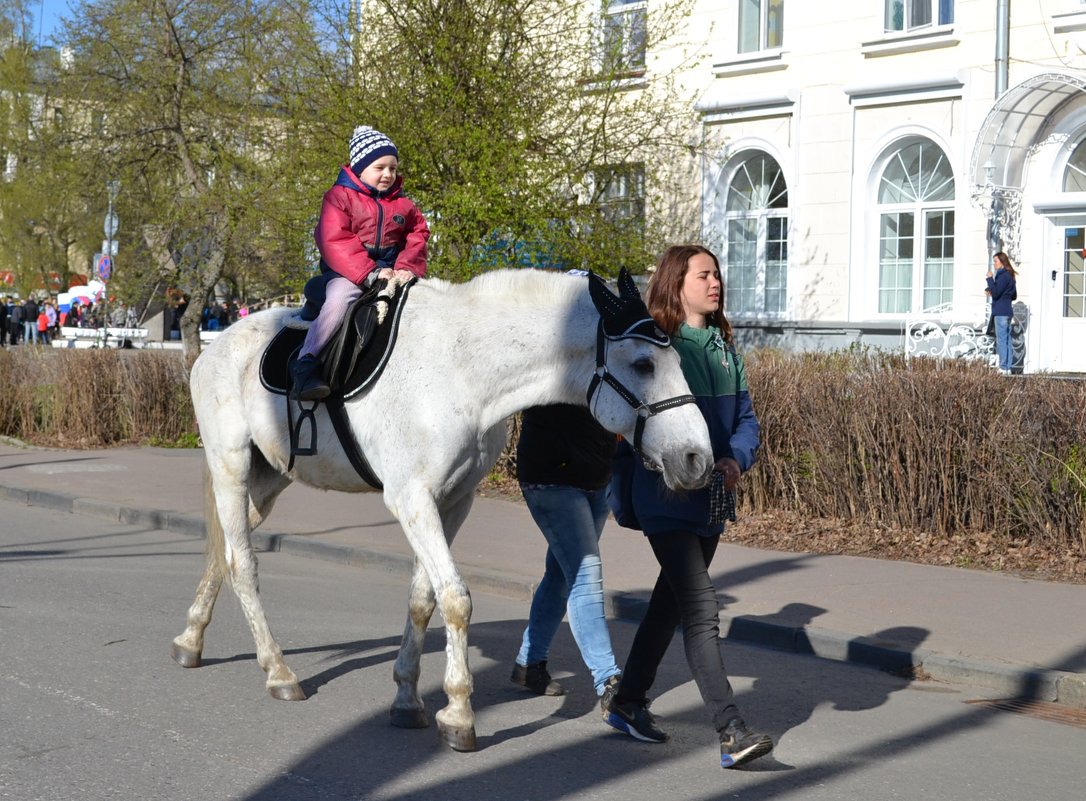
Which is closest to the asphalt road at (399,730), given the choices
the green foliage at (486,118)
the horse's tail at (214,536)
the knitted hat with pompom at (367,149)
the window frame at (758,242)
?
the horse's tail at (214,536)

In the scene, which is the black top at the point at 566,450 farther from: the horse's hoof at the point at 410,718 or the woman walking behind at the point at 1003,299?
the woman walking behind at the point at 1003,299

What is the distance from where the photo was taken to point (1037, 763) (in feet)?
19.3

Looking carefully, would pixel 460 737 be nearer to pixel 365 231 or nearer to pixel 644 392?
pixel 644 392

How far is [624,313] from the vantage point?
5453 millimetres

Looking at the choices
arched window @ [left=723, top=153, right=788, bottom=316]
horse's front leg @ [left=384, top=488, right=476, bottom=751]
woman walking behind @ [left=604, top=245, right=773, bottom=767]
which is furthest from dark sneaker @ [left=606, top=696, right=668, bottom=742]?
arched window @ [left=723, top=153, right=788, bottom=316]

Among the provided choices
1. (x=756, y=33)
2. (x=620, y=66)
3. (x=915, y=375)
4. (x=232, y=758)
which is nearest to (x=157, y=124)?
(x=756, y=33)

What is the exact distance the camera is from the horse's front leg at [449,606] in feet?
18.5

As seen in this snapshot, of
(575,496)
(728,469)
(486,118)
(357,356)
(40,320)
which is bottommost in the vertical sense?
Answer: (575,496)

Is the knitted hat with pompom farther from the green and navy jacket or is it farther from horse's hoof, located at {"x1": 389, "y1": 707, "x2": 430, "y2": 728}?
horse's hoof, located at {"x1": 389, "y1": 707, "x2": 430, "y2": 728}

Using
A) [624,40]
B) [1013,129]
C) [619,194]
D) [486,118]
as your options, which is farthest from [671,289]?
[1013,129]

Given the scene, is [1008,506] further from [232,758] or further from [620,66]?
[620,66]

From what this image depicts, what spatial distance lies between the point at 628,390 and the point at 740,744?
1.47 metres

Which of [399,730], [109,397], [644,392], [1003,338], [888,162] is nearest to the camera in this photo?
[644,392]

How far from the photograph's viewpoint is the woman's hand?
5438 millimetres
